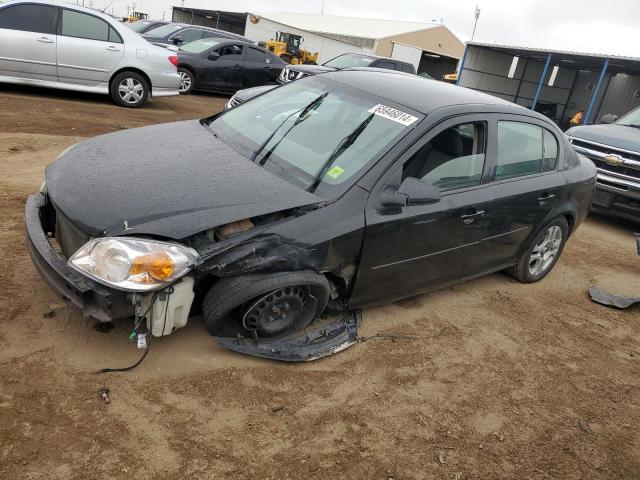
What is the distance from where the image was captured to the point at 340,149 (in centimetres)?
346

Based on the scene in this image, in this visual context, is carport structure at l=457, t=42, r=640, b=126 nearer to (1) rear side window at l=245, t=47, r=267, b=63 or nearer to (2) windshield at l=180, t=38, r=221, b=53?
(1) rear side window at l=245, t=47, r=267, b=63

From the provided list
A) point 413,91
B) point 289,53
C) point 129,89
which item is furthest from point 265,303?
point 289,53

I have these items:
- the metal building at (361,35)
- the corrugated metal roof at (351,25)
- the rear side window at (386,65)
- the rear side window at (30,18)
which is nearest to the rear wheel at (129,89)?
the rear side window at (30,18)

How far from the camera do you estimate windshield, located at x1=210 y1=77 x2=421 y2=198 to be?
3.33m

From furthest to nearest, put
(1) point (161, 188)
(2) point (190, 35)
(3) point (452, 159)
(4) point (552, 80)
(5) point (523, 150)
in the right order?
(4) point (552, 80)
(2) point (190, 35)
(5) point (523, 150)
(3) point (452, 159)
(1) point (161, 188)

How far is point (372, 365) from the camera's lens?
3354 mm

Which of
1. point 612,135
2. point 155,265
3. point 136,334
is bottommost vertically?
point 136,334

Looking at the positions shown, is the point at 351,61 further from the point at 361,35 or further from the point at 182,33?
the point at 361,35

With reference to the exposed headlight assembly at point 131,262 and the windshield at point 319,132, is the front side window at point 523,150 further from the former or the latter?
the exposed headlight assembly at point 131,262

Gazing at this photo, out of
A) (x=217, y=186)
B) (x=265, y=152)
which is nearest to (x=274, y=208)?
(x=217, y=186)

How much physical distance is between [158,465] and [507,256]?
3299mm

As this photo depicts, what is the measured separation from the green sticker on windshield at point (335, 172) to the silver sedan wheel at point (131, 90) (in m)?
7.23

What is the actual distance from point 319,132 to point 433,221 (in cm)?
99

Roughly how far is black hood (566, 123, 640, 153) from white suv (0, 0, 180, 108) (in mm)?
7008
